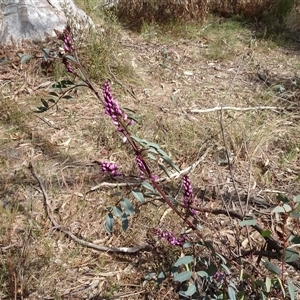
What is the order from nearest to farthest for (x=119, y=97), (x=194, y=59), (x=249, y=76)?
(x=119, y=97) < (x=249, y=76) < (x=194, y=59)

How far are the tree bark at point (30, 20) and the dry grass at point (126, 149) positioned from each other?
38 centimetres

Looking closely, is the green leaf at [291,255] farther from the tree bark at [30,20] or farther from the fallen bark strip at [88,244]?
the tree bark at [30,20]

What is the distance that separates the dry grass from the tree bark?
1.26 feet

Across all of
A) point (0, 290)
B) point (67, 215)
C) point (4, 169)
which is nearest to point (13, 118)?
point (4, 169)

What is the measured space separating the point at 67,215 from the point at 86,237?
0.18 meters

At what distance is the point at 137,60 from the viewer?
3832mm

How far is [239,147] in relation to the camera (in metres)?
2.67

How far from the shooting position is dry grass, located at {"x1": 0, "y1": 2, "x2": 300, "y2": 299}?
75.1 inches

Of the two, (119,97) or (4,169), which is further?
(119,97)

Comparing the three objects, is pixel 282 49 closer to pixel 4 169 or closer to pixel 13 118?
pixel 13 118

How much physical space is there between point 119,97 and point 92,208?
1.20 meters

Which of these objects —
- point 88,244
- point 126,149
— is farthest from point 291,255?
point 126,149

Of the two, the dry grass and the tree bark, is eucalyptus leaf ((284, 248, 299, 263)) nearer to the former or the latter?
the dry grass

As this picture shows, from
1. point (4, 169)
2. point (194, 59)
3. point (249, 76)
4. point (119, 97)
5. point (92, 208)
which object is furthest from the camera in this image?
point (194, 59)
